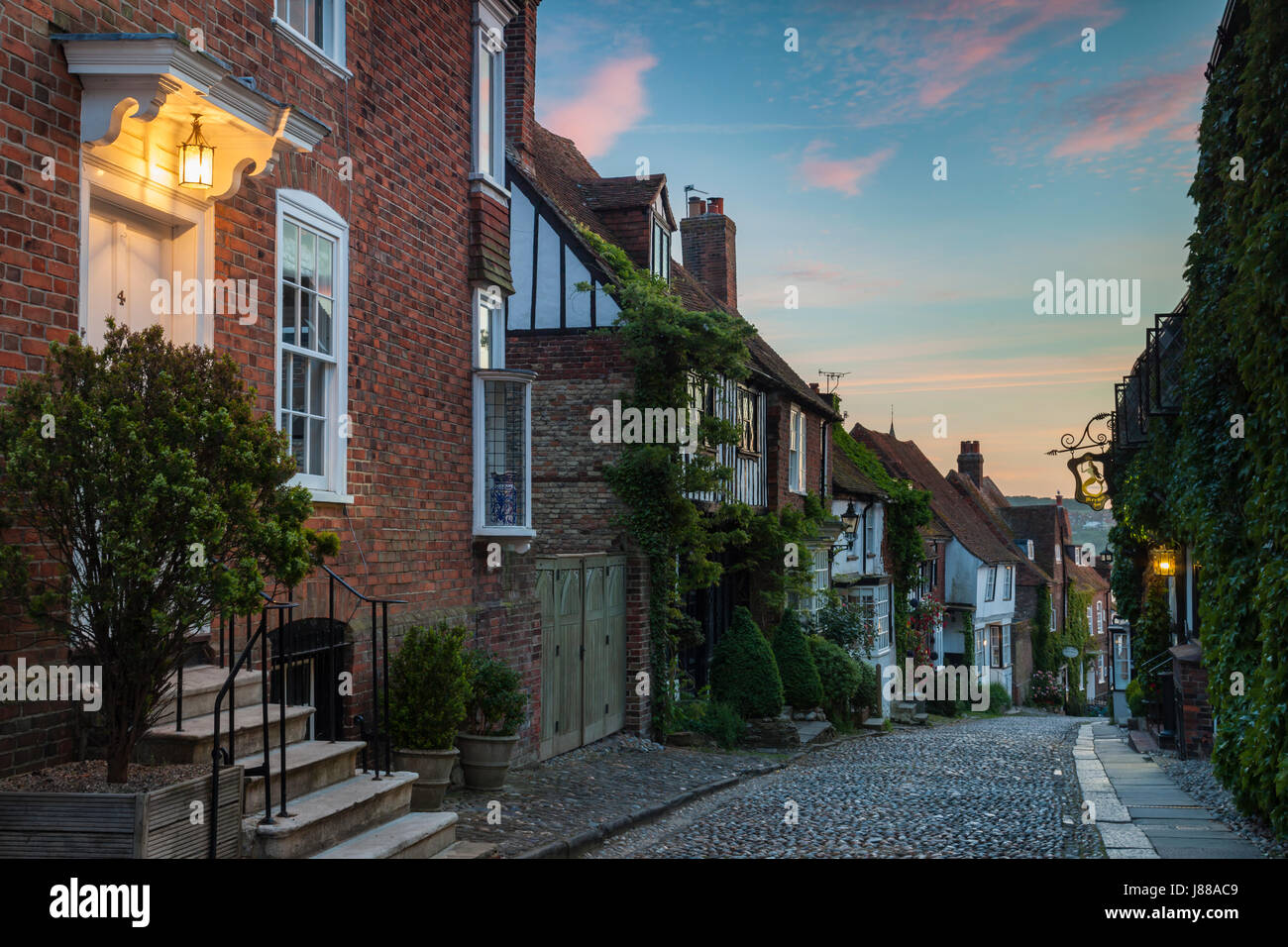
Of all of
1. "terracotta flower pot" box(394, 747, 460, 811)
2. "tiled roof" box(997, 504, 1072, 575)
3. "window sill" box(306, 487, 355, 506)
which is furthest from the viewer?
"tiled roof" box(997, 504, 1072, 575)

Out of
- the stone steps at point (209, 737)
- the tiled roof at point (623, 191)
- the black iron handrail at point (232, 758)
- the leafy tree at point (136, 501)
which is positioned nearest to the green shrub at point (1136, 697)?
the tiled roof at point (623, 191)

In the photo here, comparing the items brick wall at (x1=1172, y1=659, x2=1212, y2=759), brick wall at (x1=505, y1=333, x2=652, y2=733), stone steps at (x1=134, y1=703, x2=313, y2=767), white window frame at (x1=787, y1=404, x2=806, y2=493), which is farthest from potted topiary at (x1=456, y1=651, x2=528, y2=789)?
white window frame at (x1=787, y1=404, x2=806, y2=493)

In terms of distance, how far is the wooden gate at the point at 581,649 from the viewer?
12.6 meters

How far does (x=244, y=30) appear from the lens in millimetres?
7328

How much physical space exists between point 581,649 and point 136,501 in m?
9.16

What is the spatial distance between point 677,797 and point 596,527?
5.26 meters

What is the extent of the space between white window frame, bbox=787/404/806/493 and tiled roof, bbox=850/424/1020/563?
14.3 m

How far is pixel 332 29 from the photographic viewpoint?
855cm

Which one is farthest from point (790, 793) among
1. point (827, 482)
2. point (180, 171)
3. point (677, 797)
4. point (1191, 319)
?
point (827, 482)

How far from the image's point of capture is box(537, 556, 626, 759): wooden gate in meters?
12.6

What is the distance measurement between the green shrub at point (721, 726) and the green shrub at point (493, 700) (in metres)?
6.74

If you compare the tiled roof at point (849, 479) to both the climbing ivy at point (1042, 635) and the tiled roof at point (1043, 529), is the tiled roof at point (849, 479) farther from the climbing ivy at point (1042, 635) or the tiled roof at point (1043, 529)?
the tiled roof at point (1043, 529)

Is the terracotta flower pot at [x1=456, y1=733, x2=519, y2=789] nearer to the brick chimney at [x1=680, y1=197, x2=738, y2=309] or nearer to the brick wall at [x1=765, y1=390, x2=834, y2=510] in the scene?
the brick wall at [x1=765, y1=390, x2=834, y2=510]
